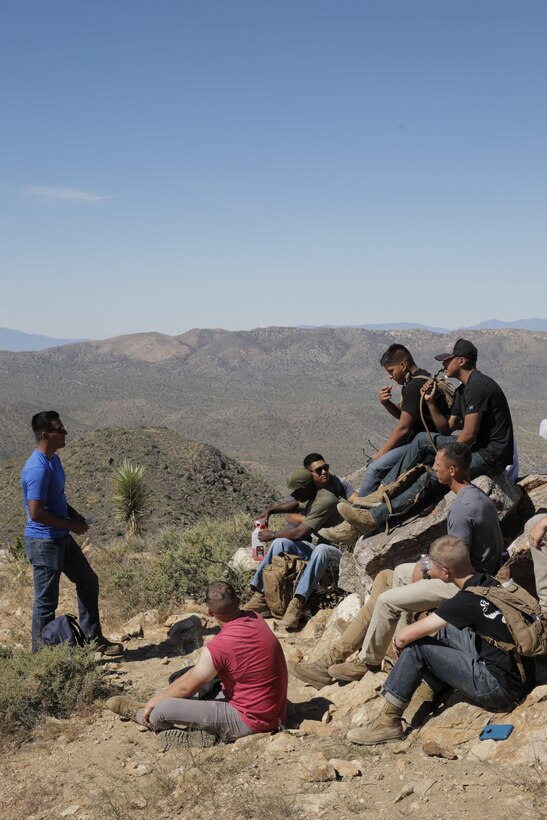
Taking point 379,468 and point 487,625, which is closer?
point 487,625

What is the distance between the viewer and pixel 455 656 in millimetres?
4648

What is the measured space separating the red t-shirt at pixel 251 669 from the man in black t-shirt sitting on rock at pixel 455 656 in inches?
23.6

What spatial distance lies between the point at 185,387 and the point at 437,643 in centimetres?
9989

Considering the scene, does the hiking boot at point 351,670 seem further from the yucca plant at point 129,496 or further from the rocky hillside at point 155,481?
the rocky hillside at point 155,481

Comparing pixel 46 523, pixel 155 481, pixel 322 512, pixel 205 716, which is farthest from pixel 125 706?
pixel 155 481

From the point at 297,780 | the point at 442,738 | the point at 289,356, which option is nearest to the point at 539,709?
the point at 442,738

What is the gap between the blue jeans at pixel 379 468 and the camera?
6852mm

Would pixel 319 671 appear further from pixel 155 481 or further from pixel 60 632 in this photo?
pixel 155 481

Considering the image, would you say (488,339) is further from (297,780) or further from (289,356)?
(297,780)

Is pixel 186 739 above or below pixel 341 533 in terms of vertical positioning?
below

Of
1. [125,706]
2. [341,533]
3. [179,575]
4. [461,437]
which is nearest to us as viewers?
[125,706]

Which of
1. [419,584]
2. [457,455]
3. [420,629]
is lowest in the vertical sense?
[420,629]

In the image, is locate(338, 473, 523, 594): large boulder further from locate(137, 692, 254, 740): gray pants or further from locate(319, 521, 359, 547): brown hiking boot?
locate(137, 692, 254, 740): gray pants

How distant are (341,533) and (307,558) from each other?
1.86 feet
